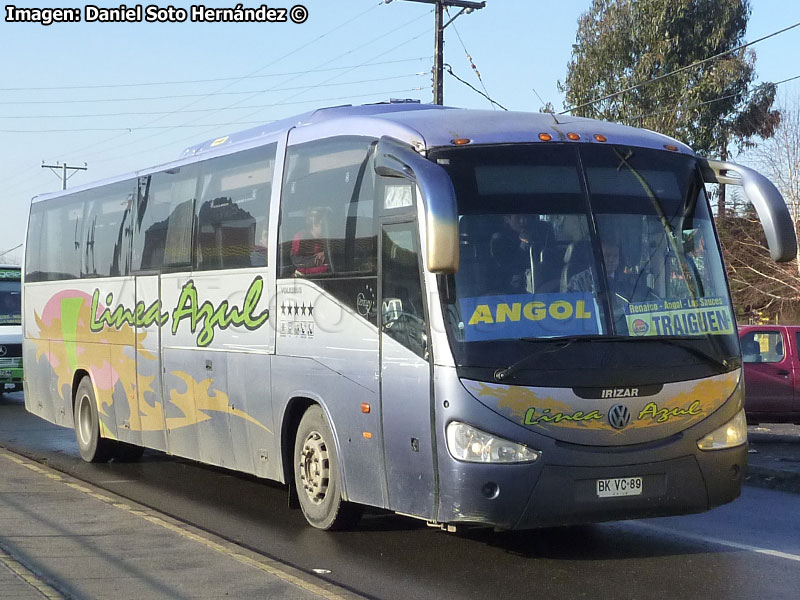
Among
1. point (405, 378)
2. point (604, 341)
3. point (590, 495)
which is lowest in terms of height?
point (590, 495)

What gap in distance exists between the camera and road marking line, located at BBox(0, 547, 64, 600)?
664 centimetres

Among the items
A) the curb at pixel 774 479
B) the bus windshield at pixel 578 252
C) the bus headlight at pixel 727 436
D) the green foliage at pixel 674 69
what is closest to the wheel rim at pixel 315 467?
the bus windshield at pixel 578 252

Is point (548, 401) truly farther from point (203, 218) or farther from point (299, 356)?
point (203, 218)

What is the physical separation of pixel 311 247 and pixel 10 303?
1849cm

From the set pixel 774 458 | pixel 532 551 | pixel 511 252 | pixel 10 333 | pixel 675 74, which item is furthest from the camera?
pixel 675 74

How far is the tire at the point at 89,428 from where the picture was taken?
47.0 feet

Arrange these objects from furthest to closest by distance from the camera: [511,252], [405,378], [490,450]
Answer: [405,378]
[511,252]
[490,450]

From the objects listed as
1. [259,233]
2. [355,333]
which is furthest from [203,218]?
[355,333]

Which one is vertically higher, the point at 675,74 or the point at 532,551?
A: the point at 675,74

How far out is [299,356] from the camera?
951cm

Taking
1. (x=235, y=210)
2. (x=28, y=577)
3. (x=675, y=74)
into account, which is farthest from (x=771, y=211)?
(x=675, y=74)

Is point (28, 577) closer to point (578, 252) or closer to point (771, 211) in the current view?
point (578, 252)

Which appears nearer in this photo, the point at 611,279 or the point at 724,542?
the point at 611,279

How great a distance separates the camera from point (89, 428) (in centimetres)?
1462
